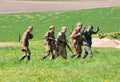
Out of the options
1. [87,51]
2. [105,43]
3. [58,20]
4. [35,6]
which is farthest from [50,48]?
[35,6]

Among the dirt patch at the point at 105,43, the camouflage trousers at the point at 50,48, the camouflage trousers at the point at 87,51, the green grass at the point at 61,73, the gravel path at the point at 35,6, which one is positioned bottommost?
the gravel path at the point at 35,6

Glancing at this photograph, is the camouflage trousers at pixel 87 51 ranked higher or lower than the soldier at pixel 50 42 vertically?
lower

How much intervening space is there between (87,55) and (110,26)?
46134mm

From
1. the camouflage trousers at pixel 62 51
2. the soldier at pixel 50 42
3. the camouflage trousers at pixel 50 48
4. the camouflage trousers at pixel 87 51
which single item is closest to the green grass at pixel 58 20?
the camouflage trousers at pixel 87 51

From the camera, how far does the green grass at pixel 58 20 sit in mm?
68188

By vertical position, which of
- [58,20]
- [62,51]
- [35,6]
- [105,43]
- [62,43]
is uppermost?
[62,43]

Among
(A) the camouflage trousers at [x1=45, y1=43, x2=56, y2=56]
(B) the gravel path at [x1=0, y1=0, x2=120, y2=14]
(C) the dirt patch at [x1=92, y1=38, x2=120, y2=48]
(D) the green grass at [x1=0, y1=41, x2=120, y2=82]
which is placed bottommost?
(B) the gravel path at [x1=0, y1=0, x2=120, y2=14]

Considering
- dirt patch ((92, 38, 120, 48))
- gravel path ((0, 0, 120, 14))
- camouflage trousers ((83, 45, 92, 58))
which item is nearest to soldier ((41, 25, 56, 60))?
camouflage trousers ((83, 45, 92, 58))

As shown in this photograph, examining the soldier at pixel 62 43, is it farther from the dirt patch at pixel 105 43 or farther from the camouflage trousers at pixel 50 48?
the dirt patch at pixel 105 43

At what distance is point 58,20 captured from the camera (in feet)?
253

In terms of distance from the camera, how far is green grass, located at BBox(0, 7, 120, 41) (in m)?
68.2

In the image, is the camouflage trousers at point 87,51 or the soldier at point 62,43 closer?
the soldier at point 62,43

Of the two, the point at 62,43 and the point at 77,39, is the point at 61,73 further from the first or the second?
the point at 77,39

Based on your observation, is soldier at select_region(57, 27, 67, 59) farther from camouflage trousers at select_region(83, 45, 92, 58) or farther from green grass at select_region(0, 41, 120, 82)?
green grass at select_region(0, 41, 120, 82)
